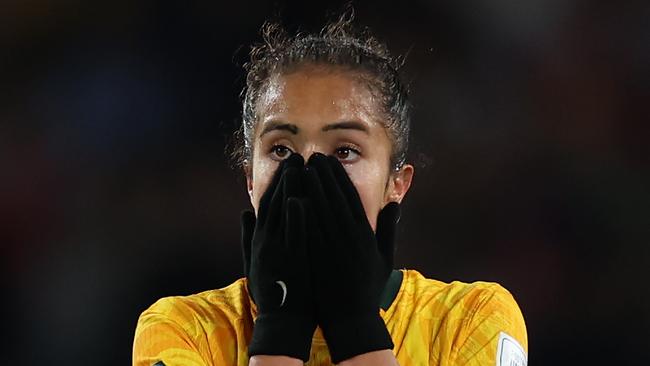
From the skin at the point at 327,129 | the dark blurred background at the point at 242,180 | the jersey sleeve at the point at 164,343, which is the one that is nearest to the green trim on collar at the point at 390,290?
the skin at the point at 327,129

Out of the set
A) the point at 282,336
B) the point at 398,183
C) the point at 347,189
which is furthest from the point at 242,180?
the point at 282,336

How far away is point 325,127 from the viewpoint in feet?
5.30

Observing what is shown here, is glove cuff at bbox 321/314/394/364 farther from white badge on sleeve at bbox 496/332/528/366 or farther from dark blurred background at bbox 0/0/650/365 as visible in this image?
dark blurred background at bbox 0/0/650/365

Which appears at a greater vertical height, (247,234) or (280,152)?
(280,152)

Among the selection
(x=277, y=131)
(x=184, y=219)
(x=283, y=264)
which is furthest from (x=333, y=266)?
(x=184, y=219)

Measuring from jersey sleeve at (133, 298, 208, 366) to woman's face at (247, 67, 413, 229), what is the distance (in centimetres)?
27

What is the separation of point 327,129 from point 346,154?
0.20 ft

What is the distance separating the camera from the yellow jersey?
5.10 feet

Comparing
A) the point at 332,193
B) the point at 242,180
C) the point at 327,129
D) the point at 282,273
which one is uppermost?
the point at 242,180

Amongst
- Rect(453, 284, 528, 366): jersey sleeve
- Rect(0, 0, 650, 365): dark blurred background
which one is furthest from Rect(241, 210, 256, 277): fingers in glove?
Rect(0, 0, 650, 365): dark blurred background

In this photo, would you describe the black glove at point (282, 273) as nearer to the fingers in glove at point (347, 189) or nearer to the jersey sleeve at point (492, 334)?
the fingers in glove at point (347, 189)

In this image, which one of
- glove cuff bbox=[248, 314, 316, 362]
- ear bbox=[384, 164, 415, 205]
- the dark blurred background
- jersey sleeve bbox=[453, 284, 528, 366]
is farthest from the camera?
the dark blurred background

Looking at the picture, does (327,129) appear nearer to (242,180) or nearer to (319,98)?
(319,98)

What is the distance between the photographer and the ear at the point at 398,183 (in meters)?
1.77
